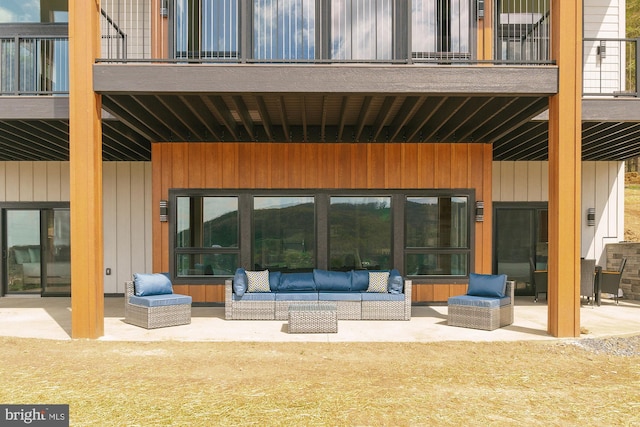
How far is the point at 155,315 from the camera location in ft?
23.7

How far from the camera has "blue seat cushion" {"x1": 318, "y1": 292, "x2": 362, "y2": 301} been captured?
26.0 ft

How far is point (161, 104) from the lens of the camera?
23.6ft

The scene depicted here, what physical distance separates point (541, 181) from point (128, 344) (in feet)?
29.5

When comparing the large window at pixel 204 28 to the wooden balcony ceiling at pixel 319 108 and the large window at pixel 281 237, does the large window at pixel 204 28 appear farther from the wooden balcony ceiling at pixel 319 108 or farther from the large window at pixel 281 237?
the large window at pixel 281 237

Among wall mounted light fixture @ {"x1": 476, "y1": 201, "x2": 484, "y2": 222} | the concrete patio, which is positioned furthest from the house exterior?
the concrete patio

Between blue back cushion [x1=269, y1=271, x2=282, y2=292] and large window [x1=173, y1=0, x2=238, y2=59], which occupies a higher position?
large window [x1=173, y1=0, x2=238, y2=59]

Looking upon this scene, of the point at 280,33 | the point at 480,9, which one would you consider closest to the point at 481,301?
the point at 480,9

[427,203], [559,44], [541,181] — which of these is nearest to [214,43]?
[427,203]

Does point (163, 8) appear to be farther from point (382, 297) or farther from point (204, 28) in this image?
point (382, 297)

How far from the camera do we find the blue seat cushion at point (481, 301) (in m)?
7.14

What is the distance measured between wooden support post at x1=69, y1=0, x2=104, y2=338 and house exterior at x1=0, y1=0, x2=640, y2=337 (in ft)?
0.07

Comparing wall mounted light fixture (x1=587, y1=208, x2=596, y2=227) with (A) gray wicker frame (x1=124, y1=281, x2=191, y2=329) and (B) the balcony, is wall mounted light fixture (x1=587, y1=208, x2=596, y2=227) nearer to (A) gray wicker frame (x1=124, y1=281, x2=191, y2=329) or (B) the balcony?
(B) the balcony

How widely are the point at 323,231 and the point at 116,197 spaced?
16.0 feet

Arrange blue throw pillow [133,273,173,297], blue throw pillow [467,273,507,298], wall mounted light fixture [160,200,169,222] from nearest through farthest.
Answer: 1. blue throw pillow [467,273,507,298]
2. blue throw pillow [133,273,173,297]
3. wall mounted light fixture [160,200,169,222]
